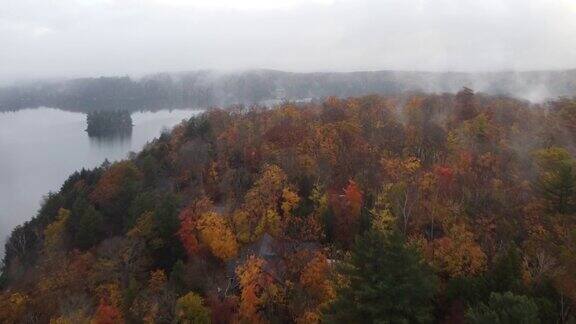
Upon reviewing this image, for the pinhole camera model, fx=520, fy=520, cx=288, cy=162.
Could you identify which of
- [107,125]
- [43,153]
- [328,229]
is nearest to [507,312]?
[328,229]

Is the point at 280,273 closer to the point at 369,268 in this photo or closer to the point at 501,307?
the point at 369,268

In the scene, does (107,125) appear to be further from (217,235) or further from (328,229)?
(328,229)

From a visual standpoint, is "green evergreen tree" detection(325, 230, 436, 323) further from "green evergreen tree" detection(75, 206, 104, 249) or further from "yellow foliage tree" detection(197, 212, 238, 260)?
"green evergreen tree" detection(75, 206, 104, 249)

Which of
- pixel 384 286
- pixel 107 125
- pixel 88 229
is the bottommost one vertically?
pixel 107 125

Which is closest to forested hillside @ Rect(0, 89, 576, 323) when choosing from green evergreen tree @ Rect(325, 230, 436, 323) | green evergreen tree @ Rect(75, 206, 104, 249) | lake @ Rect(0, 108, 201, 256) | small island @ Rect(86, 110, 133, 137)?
green evergreen tree @ Rect(325, 230, 436, 323)

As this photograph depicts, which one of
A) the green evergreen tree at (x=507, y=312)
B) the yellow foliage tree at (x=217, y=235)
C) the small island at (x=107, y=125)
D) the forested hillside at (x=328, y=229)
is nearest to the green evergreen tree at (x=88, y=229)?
the forested hillside at (x=328, y=229)
